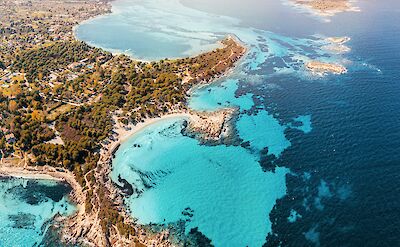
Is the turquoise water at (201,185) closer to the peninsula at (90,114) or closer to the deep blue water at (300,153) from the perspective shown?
the deep blue water at (300,153)

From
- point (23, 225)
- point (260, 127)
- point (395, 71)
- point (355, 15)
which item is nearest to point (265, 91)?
point (260, 127)

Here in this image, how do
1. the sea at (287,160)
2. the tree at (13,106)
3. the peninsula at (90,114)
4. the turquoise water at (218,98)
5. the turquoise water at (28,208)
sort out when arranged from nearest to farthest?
the sea at (287,160) → the turquoise water at (28,208) → the peninsula at (90,114) → the tree at (13,106) → the turquoise water at (218,98)

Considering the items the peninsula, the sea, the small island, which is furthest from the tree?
the small island

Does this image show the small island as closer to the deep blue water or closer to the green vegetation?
the deep blue water

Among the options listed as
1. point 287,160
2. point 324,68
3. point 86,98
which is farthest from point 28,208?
point 324,68

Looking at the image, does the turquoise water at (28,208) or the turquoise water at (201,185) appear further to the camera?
the turquoise water at (28,208)

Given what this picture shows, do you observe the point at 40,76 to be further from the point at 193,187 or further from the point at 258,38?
the point at 258,38

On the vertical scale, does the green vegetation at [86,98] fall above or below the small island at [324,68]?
below

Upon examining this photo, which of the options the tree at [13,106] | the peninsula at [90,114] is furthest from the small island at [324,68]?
the tree at [13,106]
